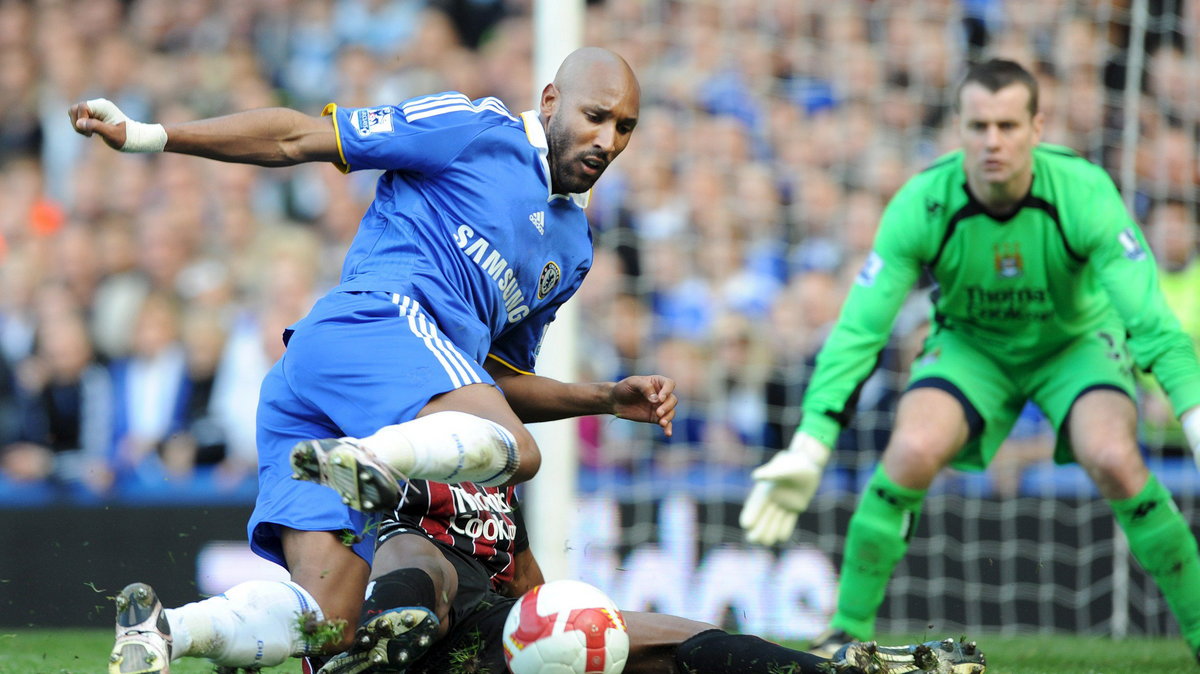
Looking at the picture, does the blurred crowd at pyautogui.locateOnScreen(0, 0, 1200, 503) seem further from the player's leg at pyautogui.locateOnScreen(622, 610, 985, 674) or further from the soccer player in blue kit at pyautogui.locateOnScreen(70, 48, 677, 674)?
the player's leg at pyautogui.locateOnScreen(622, 610, 985, 674)

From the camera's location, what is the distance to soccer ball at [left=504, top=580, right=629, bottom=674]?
3.23m

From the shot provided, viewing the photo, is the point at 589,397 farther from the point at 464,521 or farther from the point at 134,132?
the point at 134,132

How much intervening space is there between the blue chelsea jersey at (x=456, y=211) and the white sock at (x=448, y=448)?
19.0 inches

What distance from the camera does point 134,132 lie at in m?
3.40

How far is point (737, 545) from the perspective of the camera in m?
7.46

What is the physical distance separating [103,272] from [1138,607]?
6.51 meters

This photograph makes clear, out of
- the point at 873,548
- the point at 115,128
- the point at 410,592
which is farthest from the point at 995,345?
the point at 115,128

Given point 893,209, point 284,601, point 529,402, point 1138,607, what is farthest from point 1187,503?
point 284,601

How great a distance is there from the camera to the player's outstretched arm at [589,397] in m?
3.70

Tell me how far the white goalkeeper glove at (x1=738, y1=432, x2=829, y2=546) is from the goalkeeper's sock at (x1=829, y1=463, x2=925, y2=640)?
0.37 metres

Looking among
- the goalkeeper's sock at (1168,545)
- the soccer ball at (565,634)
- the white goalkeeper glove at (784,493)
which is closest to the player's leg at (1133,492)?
the goalkeeper's sock at (1168,545)

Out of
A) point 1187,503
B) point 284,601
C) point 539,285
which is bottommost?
point 1187,503

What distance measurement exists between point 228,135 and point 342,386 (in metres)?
0.68

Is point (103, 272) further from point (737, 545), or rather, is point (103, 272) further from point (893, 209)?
point (893, 209)
